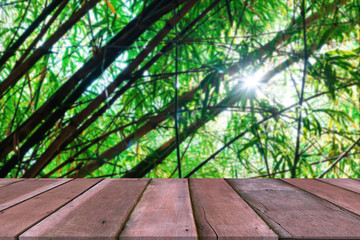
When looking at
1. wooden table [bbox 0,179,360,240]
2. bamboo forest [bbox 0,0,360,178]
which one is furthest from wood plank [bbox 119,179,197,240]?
bamboo forest [bbox 0,0,360,178]

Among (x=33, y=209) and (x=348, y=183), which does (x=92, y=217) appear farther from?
(x=348, y=183)

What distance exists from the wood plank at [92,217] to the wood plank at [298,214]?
0.27m

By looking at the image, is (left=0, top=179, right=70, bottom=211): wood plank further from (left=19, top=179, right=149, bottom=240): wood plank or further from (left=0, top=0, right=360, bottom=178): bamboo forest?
(left=0, top=0, right=360, bottom=178): bamboo forest

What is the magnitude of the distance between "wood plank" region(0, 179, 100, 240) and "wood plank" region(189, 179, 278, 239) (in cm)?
29

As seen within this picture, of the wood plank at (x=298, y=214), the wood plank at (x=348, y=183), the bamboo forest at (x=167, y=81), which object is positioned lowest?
the wood plank at (x=298, y=214)

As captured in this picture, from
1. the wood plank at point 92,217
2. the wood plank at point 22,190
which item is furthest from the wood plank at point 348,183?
the wood plank at point 22,190

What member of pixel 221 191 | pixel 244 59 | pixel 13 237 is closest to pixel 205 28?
pixel 244 59

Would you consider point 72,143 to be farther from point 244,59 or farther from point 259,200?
point 259,200

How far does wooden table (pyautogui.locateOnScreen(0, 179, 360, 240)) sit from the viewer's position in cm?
56

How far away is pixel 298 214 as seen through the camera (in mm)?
679

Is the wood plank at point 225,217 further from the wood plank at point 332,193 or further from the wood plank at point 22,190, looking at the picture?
the wood plank at point 22,190

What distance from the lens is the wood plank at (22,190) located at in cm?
83

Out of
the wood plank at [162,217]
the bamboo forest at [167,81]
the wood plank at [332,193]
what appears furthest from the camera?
the bamboo forest at [167,81]

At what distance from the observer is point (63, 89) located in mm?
1385
